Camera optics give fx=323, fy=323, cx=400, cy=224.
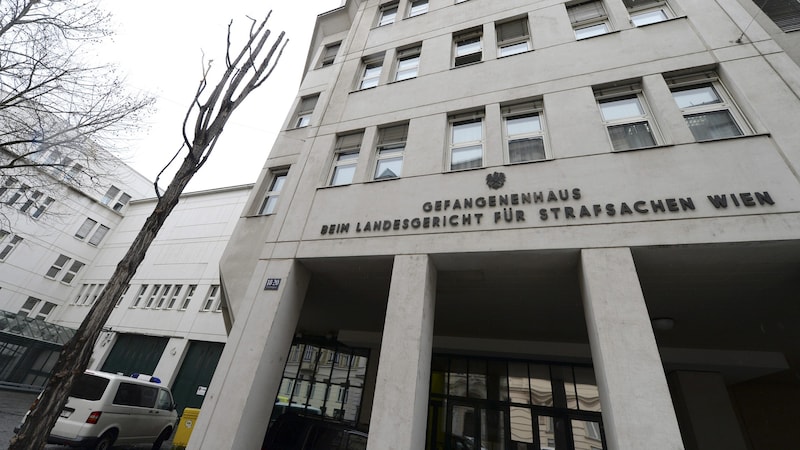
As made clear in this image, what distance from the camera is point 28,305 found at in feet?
81.3

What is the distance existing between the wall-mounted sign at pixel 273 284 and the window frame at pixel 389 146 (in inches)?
125

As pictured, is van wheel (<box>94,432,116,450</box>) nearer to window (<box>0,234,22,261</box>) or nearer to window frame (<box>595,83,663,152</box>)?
window frame (<box>595,83,663,152</box>)

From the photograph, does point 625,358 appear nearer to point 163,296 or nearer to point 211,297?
point 211,297

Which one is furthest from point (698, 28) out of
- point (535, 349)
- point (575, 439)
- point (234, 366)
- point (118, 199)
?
point (118, 199)

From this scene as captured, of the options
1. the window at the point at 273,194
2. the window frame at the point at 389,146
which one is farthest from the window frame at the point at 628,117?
the window at the point at 273,194

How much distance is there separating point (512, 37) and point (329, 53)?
7501mm

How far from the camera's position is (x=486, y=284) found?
6.58 metres

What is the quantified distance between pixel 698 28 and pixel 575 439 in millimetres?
9572

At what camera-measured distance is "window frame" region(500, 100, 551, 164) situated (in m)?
6.61

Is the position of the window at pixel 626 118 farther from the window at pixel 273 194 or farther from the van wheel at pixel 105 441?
the van wheel at pixel 105 441

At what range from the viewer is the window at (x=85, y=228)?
2794cm

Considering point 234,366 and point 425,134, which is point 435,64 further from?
point 234,366

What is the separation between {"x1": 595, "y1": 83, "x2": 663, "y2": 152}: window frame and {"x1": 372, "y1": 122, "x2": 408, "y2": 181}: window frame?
13.8ft

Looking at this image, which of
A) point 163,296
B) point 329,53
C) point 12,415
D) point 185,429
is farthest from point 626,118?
point 163,296
